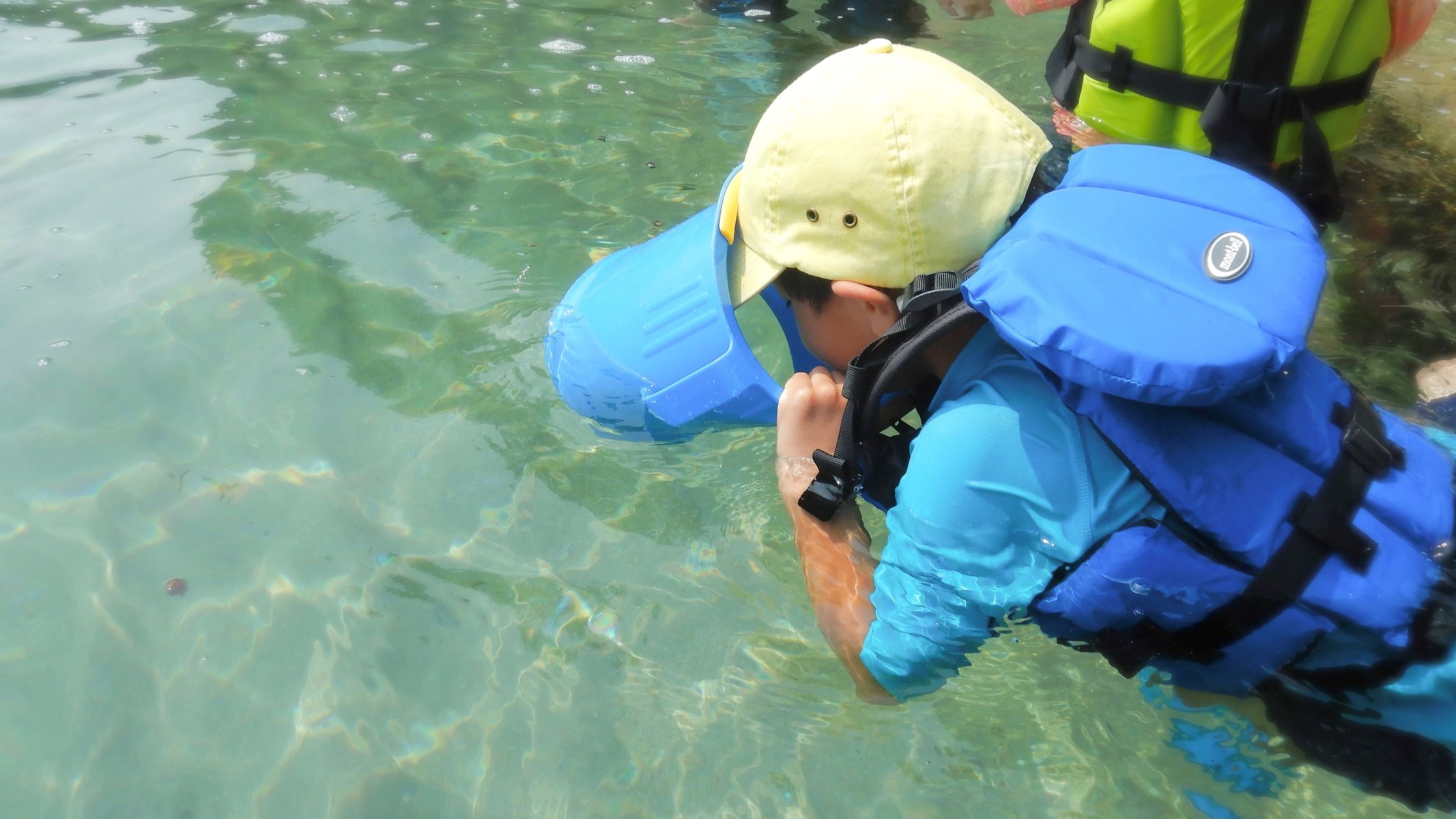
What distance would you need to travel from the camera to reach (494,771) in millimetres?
2465

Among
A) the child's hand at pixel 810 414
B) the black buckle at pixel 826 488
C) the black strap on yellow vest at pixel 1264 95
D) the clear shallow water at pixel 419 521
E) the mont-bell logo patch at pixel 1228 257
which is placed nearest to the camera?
the mont-bell logo patch at pixel 1228 257

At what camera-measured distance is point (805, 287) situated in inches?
89.9

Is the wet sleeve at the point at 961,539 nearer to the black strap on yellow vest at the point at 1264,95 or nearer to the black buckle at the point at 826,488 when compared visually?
the black buckle at the point at 826,488

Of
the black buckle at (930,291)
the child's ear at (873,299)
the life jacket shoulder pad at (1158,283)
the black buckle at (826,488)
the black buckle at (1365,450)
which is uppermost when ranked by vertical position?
the life jacket shoulder pad at (1158,283)

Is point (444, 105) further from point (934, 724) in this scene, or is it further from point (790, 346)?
point (934, 724)

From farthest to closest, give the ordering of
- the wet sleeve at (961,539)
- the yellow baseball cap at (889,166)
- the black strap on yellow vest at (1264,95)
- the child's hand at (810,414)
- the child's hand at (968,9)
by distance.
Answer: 1. the child's hand at (968,9)
2. the black strap on yellow vest at (1264,95)
3. the child's hand at (810,414)
4. the yellow baseball cap at (889,166)
5. the wet sleeve at (961,539)

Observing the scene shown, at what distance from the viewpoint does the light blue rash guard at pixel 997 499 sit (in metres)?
1.91

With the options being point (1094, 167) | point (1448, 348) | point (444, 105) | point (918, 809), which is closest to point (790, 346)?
point (1094, 167)

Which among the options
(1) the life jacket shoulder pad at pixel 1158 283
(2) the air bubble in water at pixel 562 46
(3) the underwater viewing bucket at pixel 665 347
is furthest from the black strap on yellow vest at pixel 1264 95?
(2) the air bubble in water at pixel 562 46

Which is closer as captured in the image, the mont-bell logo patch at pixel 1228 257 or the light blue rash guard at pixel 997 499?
the mont-bell logo patch at pixel 1228 257

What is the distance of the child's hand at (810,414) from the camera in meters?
2.32

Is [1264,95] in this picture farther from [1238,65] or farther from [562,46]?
[562,46]

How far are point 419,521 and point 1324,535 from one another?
218cm

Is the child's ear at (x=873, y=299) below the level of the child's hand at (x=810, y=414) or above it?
above
